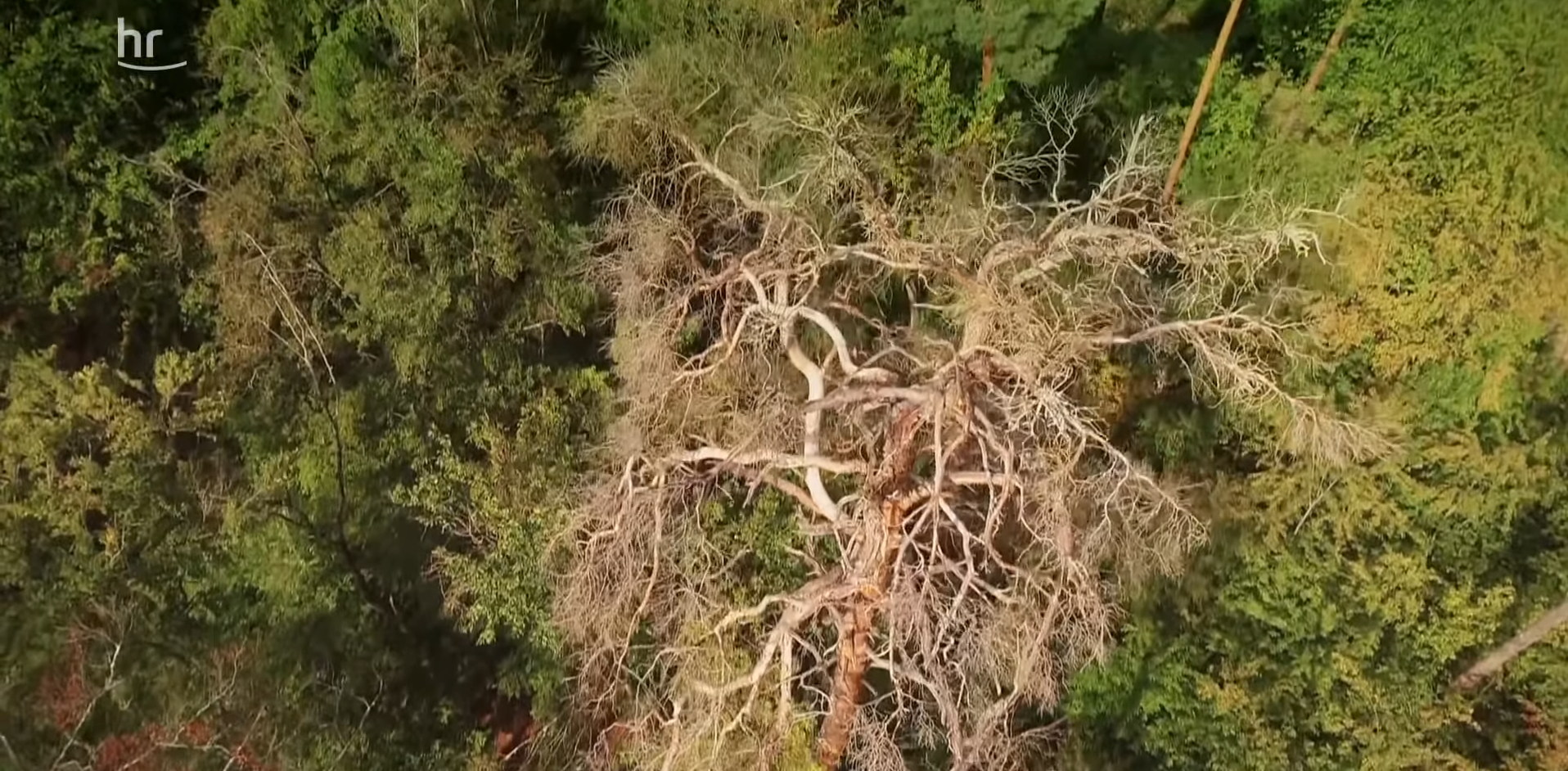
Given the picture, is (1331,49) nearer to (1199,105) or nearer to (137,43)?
(1199,105)

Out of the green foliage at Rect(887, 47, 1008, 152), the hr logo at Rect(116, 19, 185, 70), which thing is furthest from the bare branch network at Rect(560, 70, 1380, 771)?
the hr logo at Rect(116, 19, 185, 70)

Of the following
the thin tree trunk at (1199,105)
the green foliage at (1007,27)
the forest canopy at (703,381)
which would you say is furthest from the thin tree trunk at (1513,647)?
the green foliage at (1007,27)

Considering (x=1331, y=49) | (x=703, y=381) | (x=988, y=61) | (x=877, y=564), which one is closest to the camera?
(x=877, y=564)

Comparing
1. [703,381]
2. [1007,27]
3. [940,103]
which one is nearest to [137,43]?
[703,381]

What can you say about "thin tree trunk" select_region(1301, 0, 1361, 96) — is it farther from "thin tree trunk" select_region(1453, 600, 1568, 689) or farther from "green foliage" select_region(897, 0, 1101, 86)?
"thin tree trunk" select_region(1453, 600, 1568, 689)

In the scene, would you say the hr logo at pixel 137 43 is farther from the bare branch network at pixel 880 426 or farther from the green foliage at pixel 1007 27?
the green foliage at pixel 1007 27

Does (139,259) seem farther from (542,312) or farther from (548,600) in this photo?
(548,600)

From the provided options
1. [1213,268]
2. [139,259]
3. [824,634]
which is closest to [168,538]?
[139,259]
